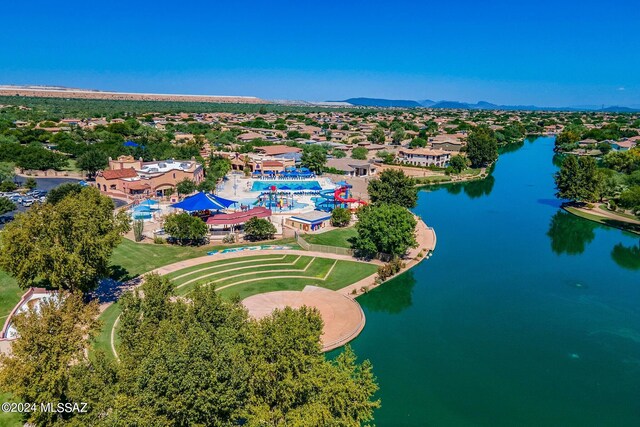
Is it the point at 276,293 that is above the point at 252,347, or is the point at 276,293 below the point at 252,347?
below

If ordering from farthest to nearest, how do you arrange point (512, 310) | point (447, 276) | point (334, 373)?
1. point (447, 276)
2. point (512, 310)
3. point (334, 373)

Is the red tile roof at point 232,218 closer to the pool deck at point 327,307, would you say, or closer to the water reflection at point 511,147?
the pool deck at point 327,307

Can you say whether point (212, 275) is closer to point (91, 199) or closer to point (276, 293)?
point (276, 293)

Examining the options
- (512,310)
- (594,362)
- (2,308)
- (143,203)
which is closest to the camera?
(594,362)

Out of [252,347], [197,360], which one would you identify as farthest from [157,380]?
[252,347]

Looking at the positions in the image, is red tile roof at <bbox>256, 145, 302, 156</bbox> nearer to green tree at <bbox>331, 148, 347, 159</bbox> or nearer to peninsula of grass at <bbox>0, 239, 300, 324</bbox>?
green tree at <bbox>331, 148, 347, 159</bbox>

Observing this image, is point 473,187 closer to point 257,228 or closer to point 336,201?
point 336,201

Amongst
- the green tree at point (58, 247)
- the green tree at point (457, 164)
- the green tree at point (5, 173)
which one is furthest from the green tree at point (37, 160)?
the green tree at point (457, 164)

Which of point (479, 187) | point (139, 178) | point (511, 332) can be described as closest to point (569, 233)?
point (479, 187)
